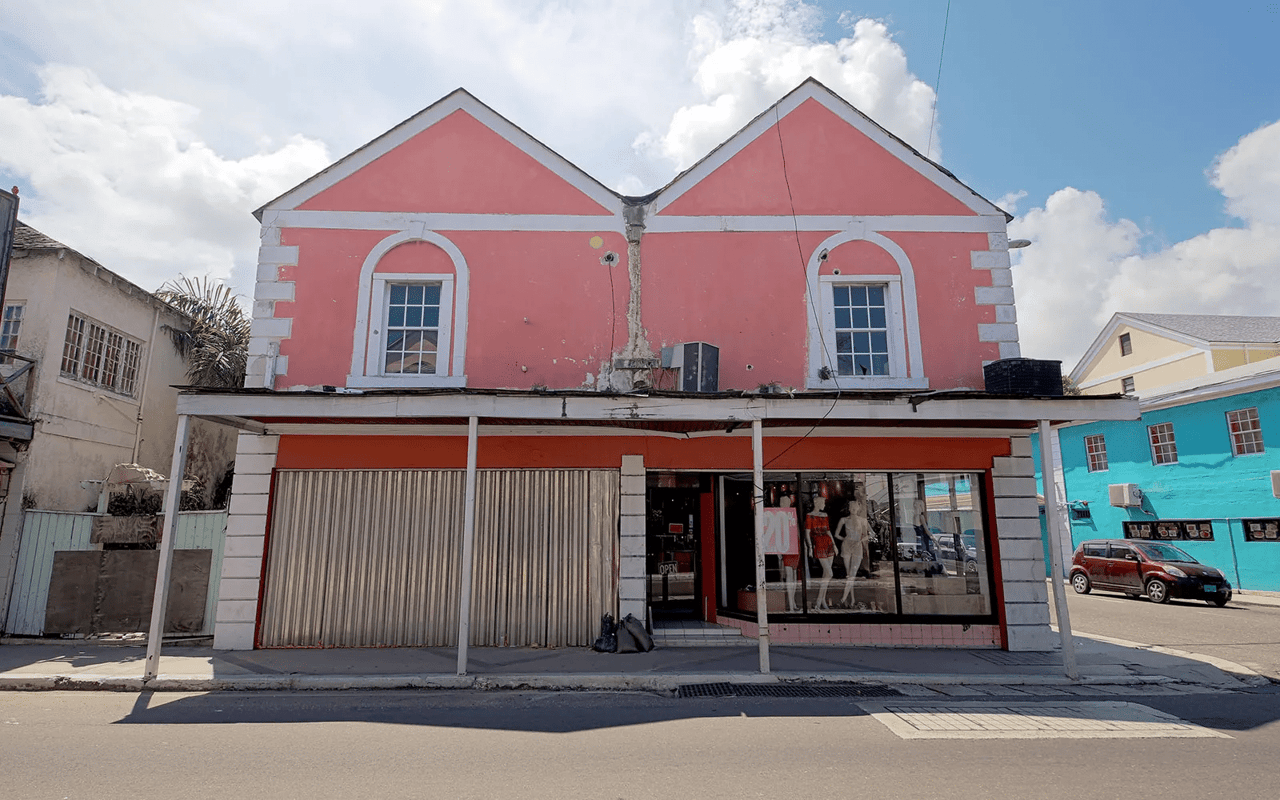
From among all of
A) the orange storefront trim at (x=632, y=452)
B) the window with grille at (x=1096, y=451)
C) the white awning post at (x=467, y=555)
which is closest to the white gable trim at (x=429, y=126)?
the orange storefront trim at (x=632, y=452)

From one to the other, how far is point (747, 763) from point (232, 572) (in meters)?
7.85

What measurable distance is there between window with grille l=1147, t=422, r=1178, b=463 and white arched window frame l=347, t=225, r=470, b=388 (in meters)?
21.2

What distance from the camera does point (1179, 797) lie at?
14.8 ft

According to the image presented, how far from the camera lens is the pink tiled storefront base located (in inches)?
389

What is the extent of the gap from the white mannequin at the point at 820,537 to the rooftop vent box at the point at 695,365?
7.86 ft

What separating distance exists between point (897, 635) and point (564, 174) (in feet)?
28.5

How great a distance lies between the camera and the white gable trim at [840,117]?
11156 millimetres

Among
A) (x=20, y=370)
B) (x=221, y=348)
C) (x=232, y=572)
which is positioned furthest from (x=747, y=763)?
(x=221, y=348)

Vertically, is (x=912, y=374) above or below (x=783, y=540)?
above

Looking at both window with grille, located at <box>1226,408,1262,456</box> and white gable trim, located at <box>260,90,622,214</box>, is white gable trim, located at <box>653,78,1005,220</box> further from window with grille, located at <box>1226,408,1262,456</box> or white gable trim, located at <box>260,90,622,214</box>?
window with grille, located at <box>1226,408,1262,456</box>

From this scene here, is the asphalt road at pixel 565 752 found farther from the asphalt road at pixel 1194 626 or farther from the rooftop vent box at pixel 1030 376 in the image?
the rooftop vent box at pixel 1030 376

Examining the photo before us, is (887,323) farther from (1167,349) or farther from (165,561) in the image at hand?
(1167,349)

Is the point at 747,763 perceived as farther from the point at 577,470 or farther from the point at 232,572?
the point at 232,572

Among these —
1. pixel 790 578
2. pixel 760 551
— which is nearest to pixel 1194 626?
pixel 790 578
